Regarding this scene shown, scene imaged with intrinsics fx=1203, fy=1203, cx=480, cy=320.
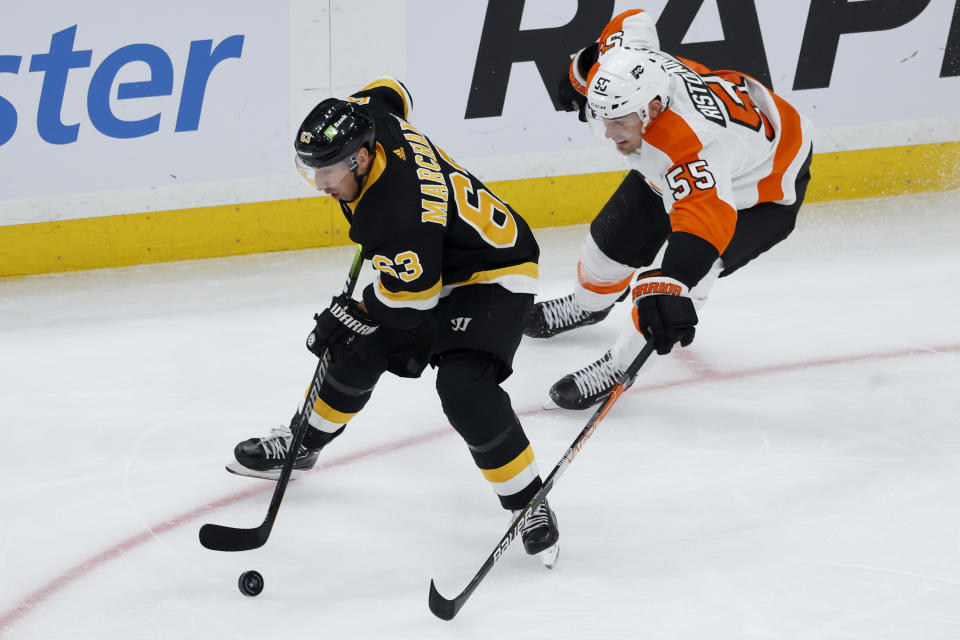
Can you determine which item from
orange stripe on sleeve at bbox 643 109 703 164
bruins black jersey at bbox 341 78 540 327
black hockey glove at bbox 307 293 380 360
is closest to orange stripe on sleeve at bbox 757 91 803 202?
orange stripe on sleeve at bbox 643 109 703 164

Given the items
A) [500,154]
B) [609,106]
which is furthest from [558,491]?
[500,154]

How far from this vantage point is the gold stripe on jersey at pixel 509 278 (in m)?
2.60

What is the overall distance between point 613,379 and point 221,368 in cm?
124

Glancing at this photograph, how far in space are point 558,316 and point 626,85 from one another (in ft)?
3.90

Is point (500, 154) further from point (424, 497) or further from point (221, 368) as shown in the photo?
point (424, 497)

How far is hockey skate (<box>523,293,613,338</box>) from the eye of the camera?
3881mm

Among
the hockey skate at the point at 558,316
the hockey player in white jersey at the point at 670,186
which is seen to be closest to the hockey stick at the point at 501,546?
the hockey player in white jersey at the point at 670,186

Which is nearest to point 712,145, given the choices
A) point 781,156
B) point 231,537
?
point 781,156

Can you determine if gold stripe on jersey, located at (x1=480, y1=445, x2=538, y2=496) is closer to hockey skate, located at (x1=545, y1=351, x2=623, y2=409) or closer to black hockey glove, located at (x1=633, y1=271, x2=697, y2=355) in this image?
black hockey glove, located at (x1=633, y1=271, x2=697, y2=355)

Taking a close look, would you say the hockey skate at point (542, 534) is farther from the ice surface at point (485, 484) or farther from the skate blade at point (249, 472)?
the skate blade at point (249, 472)

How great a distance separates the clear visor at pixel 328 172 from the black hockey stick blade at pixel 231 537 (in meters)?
0.77

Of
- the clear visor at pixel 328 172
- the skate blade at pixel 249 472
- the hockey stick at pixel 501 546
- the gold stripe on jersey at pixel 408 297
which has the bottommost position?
the skate blade at pixel 249 472

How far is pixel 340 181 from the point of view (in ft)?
7.86

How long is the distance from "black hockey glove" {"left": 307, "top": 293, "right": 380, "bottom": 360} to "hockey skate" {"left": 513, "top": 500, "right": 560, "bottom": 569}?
0.52 m
